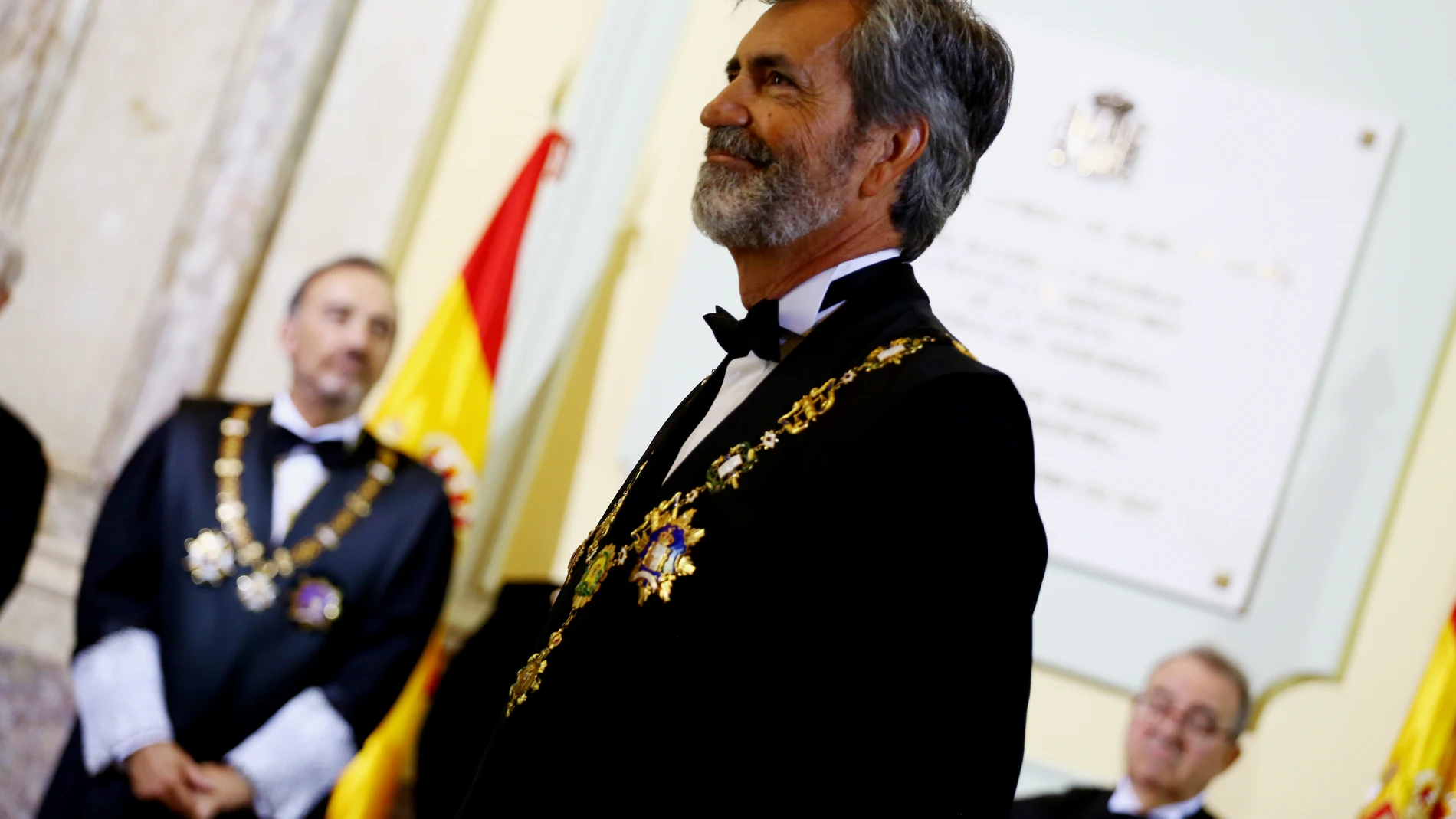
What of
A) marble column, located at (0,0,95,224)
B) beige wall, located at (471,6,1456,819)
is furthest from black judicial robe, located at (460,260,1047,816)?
marble column, located at (0,0,95,224)

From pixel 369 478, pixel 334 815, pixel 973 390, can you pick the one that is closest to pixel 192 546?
pixel 369 478

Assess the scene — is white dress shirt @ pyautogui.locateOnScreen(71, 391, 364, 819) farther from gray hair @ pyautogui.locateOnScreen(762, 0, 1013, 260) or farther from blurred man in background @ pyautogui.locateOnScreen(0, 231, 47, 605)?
gray hair @ pyautogui.locateOnScreen(762, 0, 1013, 260)

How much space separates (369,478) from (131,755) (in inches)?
30.3

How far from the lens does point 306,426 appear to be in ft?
10.4

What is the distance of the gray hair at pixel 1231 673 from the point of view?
3.16 metres

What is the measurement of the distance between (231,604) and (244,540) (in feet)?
0.47

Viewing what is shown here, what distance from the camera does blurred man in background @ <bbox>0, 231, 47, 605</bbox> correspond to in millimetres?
3018

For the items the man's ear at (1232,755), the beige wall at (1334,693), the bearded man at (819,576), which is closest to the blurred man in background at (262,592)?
the beige wall at (1334,693)

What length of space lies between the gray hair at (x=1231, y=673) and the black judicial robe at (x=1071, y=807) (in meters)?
0.21

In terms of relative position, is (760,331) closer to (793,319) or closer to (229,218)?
(793,319)

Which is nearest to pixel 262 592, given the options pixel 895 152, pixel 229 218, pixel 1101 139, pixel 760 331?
pixel 229 218

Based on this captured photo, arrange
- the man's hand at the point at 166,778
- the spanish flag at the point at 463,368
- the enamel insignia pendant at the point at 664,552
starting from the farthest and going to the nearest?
1. the spanish flag at the point at 463,368
2. the man's hand at the point at 166,778
3. the enamel insignia pendant at the point at 664,552

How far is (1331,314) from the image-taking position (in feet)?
11.8

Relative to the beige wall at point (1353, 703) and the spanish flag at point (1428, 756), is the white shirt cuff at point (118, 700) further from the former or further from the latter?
the spanish flag at point (1428, 756)
